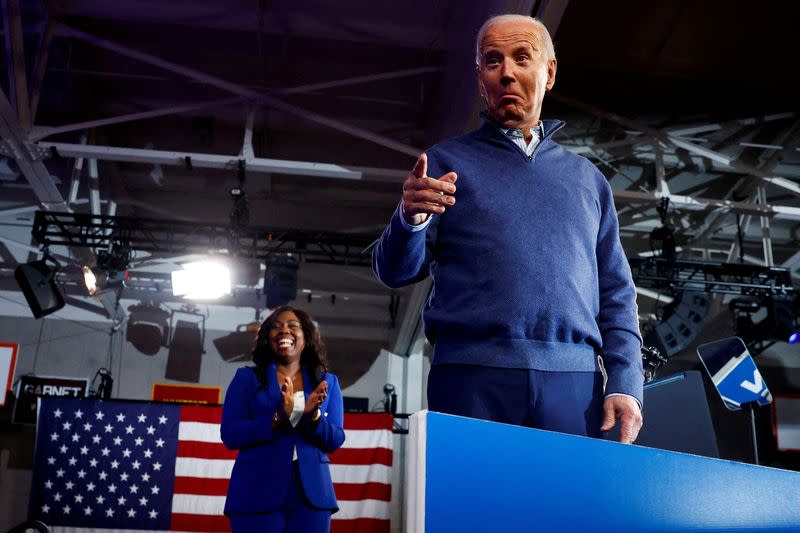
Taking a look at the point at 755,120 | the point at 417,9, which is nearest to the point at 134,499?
the point at 417,9

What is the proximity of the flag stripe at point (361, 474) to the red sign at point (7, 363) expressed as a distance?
745 centimetres

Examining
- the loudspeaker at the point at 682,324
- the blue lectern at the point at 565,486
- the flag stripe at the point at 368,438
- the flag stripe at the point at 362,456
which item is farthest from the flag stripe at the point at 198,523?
the loudspeaker at the point at 682,324

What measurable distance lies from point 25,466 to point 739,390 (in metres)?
8.27

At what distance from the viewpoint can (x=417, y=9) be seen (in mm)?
6000

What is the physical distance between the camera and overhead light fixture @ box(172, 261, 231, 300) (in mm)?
7566

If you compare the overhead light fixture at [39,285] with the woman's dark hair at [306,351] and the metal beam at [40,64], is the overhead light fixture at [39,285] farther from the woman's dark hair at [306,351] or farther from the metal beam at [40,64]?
the woman's dark hair at [306,351]

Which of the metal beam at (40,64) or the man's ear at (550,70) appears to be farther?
the metal beam at (40,64)

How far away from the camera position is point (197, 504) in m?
5.08

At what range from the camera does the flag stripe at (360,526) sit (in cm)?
515

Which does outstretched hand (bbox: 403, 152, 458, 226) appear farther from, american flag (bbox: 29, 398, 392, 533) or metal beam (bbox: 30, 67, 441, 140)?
metal beam (bbox: 30, 67, 441, 140)

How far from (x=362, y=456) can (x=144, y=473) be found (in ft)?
5.23

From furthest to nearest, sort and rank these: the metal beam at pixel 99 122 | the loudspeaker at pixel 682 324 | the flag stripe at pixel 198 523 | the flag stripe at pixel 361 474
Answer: the loudspeaker at pixel 682 324 → the metal beam at pixel 99 122 → the flag stripe at pixel 361 474 → the flag stripe at pixel 198 523

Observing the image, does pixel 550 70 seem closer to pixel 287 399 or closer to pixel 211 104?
pixel 287 399

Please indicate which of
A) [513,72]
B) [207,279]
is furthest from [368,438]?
[513,72]
